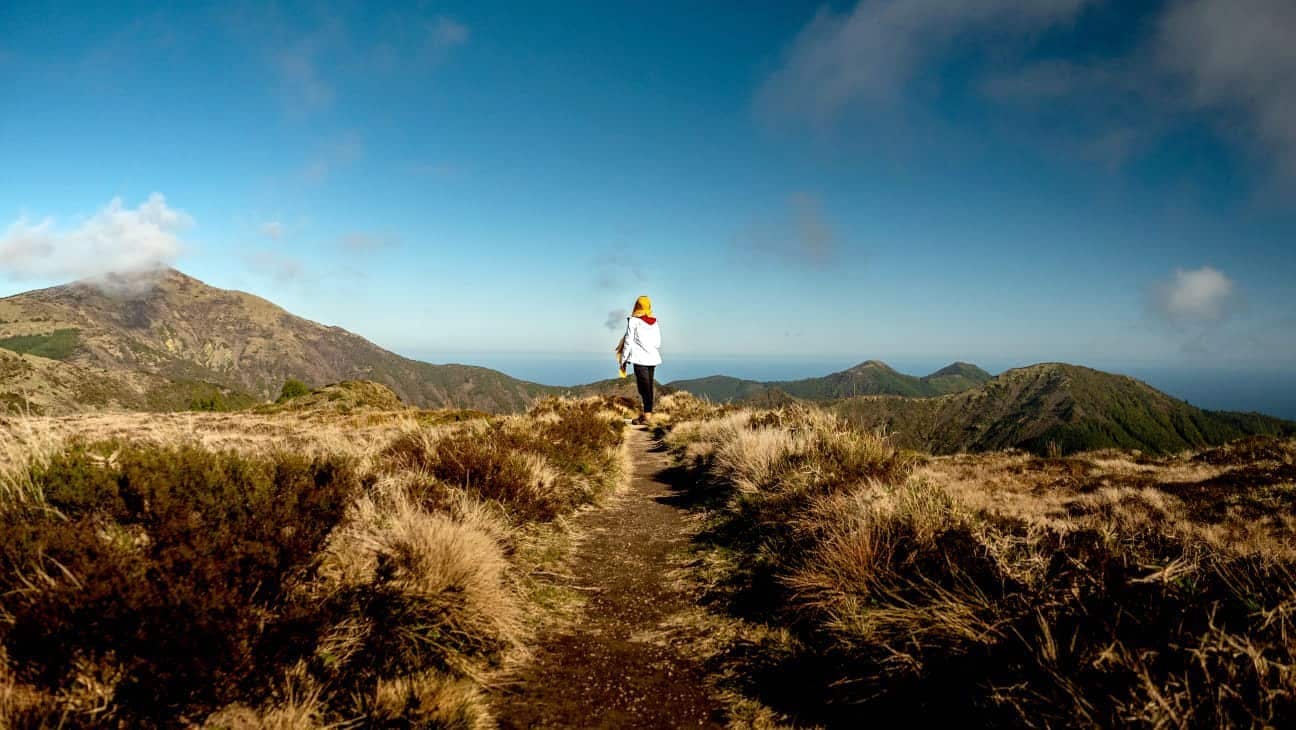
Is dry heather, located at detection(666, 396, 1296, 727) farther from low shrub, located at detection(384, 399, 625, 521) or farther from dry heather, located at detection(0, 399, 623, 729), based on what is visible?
low shrub, located at detection(384, 399, 625, 521)

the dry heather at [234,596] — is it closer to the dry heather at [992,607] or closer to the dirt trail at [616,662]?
the dirt trail at [616,662]

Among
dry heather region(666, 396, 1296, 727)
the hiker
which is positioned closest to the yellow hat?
the hiker

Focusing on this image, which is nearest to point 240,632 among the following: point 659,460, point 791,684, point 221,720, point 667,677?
point 221,720

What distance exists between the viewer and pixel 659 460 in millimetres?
14438

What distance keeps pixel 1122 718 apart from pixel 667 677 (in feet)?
8.78

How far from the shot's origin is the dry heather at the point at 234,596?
108 inches

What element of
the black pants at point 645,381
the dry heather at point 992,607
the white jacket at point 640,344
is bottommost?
the dry heather at point 992,607

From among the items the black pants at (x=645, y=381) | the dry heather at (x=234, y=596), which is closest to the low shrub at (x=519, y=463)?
the dry heather at (x=234, y=596)

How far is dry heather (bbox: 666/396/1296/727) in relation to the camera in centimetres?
258

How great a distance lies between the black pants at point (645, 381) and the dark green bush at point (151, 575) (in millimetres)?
13459

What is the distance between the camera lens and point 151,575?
3139 millimetres

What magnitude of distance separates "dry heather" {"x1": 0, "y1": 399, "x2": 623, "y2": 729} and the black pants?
11.9m

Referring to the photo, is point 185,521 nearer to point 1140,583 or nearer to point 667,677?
point 667,677

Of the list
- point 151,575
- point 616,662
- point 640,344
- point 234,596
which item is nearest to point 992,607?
point 616,662
